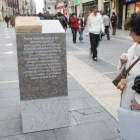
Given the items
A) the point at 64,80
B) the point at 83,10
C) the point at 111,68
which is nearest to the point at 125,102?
the point at 64,80

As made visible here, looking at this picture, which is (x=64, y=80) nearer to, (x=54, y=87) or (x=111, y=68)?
(x=54, y=87)

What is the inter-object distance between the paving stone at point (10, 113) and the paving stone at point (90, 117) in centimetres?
95

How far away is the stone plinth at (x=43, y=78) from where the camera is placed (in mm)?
2695

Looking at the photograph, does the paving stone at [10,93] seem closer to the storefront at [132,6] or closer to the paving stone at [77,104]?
the paving stone at [77,104]

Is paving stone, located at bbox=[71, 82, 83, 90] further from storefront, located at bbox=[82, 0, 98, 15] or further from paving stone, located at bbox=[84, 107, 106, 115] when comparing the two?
storefront, located at bbox=[82, 0, 98, 15]

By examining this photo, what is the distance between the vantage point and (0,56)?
8594mm

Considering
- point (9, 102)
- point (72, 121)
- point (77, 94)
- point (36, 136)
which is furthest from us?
point (77, 94)

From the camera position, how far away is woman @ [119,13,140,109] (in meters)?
1.92

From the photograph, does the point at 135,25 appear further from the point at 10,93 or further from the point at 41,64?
the point at 10,93

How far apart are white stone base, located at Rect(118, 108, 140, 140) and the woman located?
0.14m

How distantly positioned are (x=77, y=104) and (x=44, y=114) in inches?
41.2

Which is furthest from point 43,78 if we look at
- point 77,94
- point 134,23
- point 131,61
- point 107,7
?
point 107,7

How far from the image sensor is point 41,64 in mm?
2775

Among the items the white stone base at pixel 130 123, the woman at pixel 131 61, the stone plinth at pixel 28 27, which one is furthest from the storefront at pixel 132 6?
the white stone base at pixel 130 123
